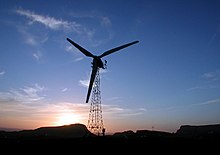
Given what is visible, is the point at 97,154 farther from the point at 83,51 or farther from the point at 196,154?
the point at 83,51

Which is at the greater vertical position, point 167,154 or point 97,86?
point 97,86

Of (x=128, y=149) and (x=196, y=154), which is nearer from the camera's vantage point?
(x=196, y=154)

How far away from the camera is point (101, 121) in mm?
66312

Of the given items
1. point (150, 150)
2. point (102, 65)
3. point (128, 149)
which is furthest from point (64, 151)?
point (102, 65)

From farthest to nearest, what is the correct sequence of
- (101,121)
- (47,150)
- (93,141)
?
(101,121) < (93,141) < (47,150)

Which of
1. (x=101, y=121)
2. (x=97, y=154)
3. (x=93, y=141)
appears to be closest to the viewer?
(x=97, y=154)

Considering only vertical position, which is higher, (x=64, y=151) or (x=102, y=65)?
(x=102, y=65)

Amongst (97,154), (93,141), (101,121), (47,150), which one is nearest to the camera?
(97,154)

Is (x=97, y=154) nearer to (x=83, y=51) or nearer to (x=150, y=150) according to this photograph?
(x=150, y=150)

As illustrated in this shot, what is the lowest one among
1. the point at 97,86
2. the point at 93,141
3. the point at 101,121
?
the point at 93,141

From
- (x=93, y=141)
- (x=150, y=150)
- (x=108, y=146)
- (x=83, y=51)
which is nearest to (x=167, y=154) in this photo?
(x=150, y=150)

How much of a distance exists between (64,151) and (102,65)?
28.1 m

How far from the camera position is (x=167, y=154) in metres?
49.4

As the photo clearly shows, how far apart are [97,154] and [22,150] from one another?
18191 millimetres
